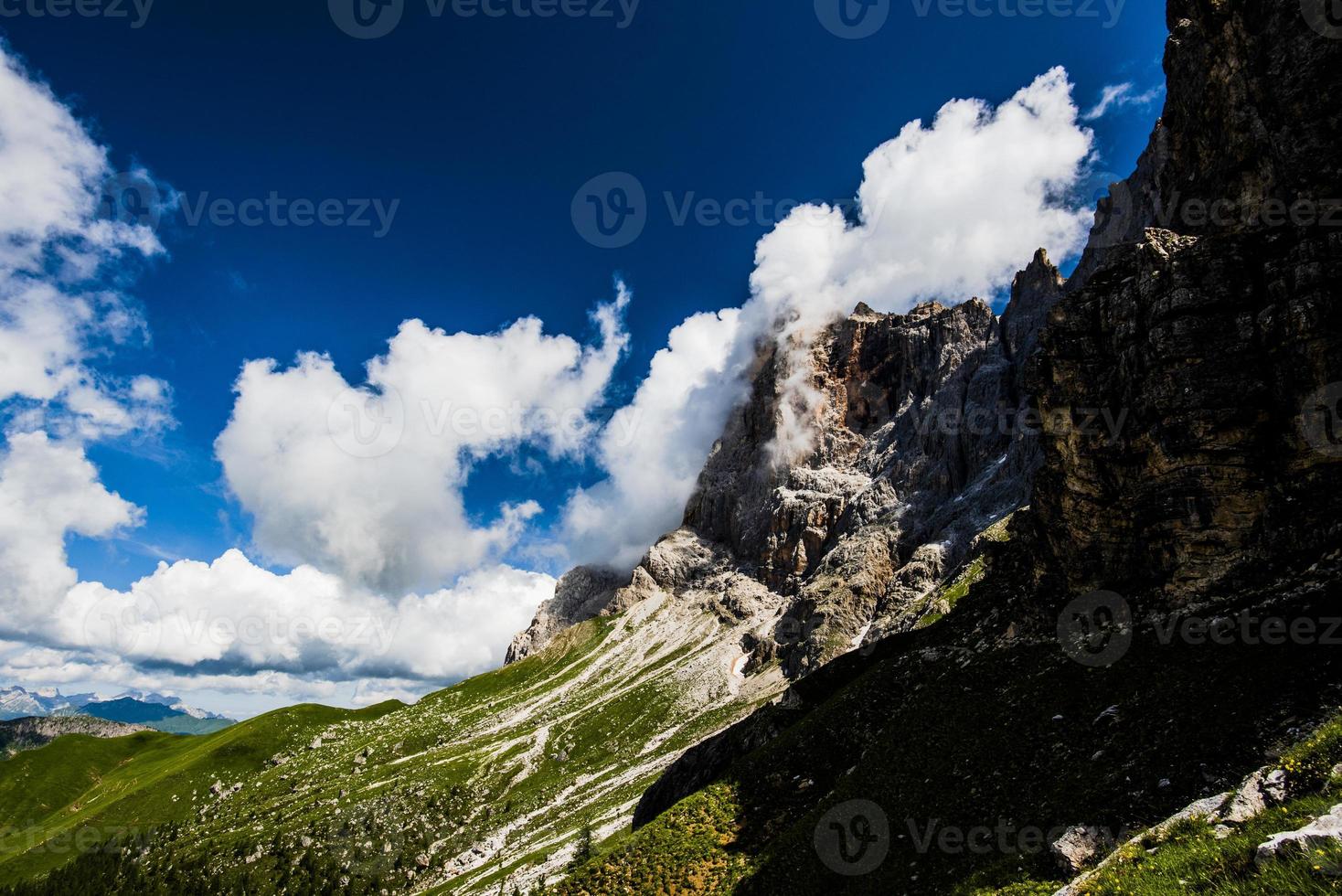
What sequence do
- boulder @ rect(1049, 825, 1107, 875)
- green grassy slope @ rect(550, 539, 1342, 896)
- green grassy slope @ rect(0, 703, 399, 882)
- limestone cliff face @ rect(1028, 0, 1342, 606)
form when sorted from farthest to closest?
green grassy slope @ rect(0, 703, 399, 882), limestone cliff face @ rect(1028, 0, 1342, 606), green grassy slope @ rect(550, 539, 1342, 896), boulder @ rect(1049, 825, 1107, 875)

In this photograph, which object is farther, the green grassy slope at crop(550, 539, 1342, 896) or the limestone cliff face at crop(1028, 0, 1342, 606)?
the limestone cliff face at crop(1028, 0, 1342, 606)

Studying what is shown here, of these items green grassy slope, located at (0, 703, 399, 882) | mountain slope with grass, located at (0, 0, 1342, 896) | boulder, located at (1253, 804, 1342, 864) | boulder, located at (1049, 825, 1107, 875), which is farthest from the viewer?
green grassy slope, located at (0, 703, 399, 882)

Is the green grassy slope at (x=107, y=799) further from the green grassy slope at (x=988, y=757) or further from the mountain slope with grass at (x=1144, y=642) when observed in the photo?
the green grassy slope at (x=988, y=757)

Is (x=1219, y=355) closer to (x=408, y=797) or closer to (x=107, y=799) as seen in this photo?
(x=408, y=797)

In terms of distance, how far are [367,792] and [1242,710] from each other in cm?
15693

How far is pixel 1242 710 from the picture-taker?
73.7ft

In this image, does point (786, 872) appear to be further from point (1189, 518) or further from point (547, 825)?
point (547, 825)

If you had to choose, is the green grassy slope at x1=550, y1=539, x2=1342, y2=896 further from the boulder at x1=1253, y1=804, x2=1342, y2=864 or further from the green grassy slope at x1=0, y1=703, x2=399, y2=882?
the green grassy slope at x1=0, y1=703, x2=399, y2=882

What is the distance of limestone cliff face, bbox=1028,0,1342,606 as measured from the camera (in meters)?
32.4

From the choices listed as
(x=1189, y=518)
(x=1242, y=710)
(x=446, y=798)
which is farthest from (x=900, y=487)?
(x=1242, y=710)

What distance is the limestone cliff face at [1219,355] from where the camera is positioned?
32438 millimetres

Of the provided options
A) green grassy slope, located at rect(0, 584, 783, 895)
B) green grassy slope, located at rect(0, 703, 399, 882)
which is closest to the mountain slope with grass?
green grassy slope, located at rect(0, 584, 783, 895)

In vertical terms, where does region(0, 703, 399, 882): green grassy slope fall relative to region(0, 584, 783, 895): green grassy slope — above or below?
above

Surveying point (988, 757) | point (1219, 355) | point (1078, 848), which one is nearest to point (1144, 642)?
point (988, 757)
